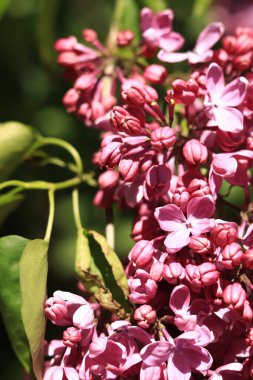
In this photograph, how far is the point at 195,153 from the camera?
6.29 ft

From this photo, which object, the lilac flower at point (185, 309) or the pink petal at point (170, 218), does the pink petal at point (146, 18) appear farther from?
the lilac flower at point (185, 309)

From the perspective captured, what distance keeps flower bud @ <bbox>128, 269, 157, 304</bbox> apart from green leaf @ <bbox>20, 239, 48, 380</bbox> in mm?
242

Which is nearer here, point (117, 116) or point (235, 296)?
point (235, 296)

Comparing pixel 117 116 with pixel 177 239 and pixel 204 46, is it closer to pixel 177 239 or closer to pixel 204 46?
pixel 177 239

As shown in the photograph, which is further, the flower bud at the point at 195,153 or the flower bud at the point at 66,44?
the flower bud at the point at 66,44

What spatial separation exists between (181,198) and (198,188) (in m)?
0.05

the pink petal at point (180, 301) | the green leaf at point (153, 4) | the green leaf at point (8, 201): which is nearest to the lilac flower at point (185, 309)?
the pink petal at point (180, 301)

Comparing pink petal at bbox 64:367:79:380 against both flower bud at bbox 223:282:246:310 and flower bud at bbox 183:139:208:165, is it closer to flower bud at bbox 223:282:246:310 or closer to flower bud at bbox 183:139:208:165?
flower bud at bbox 223:282:246:310

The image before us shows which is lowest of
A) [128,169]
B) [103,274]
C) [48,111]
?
[48,111]

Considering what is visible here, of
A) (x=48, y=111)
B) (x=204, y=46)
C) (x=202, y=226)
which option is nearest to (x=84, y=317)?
(x=202, y=226)

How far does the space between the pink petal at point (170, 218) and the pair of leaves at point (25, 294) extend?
33 cm

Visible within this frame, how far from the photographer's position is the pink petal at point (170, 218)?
1.86 meters

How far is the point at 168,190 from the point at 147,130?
0.56 ft

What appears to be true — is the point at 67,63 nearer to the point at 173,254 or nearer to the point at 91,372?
the point at 173,254
